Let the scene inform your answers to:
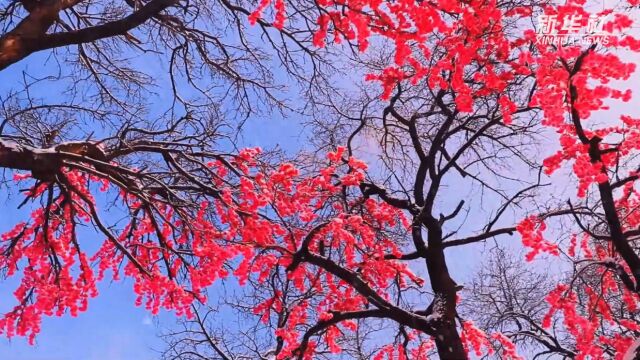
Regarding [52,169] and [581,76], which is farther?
[581,76]

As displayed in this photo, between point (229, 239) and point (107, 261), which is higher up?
point (107, 261)

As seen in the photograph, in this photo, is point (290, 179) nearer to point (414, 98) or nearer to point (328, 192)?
point (328, 192)

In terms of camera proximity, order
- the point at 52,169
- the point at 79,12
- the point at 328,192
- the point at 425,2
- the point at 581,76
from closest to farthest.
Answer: the point at 52,169 < the point at 581,76 < the point at 425,2 < the point at 79,12 < the point at 328,192

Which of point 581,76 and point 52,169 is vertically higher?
point 581,76

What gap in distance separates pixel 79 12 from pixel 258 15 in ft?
11.9

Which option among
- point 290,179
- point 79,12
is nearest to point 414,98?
point 290,179

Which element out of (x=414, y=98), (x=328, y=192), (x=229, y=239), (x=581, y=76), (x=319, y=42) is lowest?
(x=229, y=239)

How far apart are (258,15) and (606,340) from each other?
28.6ft

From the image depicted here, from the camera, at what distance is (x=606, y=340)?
959cm

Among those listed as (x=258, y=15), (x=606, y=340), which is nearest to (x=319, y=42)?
(x=258, y=15)

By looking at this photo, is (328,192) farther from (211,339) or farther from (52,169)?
(52,169)

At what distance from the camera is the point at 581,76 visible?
22.5ft

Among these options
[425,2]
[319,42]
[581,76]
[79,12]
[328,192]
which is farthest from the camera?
[328,192]

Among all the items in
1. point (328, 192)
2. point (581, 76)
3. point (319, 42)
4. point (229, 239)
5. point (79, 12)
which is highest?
point (79, 12)
